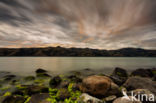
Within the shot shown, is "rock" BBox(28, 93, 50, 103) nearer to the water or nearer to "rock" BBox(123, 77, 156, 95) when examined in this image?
"rock" BBox(123, 77, 156, 95)

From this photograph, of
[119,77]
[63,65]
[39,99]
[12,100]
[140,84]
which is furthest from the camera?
[63,65]

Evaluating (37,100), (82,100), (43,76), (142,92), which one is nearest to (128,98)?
(142,92)

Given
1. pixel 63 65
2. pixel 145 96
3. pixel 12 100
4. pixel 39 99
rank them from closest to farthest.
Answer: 1. pixel 145 96
2. pixel 12 100
3. pixel 39 99
4. pixel 63 65

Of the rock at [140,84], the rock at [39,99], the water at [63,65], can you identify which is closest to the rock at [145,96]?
the rock at [140,84]

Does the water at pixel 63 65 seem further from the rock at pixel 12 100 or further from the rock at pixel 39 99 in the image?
the rock at pixel 39 99

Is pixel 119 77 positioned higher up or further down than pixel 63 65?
higher up

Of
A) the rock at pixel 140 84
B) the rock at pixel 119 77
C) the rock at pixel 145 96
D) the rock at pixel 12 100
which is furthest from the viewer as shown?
the rock at pixel 119 77

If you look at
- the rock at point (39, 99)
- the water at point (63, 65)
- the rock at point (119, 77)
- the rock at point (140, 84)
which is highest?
the rock at point (140, 84)

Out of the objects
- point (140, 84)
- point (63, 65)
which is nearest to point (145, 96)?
point (140, 84)

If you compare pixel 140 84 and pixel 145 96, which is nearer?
pixel 145 96

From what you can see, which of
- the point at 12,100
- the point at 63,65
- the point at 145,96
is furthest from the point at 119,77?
the point at 63,65

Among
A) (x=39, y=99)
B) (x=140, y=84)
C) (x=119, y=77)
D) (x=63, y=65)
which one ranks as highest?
(x=140, y=84)

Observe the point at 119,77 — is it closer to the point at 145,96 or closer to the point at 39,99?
the point at 145,96

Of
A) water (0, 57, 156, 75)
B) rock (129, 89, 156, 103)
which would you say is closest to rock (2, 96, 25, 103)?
rock (129, 89, 156, 103)
